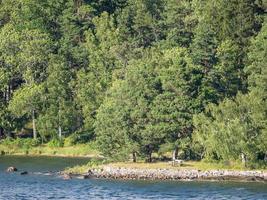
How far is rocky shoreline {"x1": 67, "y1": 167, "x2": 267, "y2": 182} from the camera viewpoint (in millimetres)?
102562

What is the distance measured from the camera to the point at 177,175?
10400 cm

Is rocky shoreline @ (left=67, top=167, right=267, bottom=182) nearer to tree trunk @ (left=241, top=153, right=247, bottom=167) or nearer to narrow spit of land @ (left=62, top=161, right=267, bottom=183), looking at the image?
narrow spit of land @ (left=62, top=161, right=267, bottom=183)

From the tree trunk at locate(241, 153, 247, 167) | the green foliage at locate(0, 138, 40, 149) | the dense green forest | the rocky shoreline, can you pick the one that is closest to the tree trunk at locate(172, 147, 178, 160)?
the dense green forest

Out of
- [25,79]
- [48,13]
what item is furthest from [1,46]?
[48,13]

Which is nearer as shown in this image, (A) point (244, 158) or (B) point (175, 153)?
(A) point (244, 158)

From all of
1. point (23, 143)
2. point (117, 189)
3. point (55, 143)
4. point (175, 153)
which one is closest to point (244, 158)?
point (175, 153)

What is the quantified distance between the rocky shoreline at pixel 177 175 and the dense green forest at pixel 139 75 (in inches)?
125

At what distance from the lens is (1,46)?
148125mm

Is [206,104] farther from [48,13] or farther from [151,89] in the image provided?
[48,13]

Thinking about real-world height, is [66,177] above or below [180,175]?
Result: below

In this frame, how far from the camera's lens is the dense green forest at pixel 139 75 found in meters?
111

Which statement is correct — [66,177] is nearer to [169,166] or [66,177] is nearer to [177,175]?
[169,166]

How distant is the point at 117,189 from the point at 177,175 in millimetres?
9630

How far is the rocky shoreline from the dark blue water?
8.27 feet
